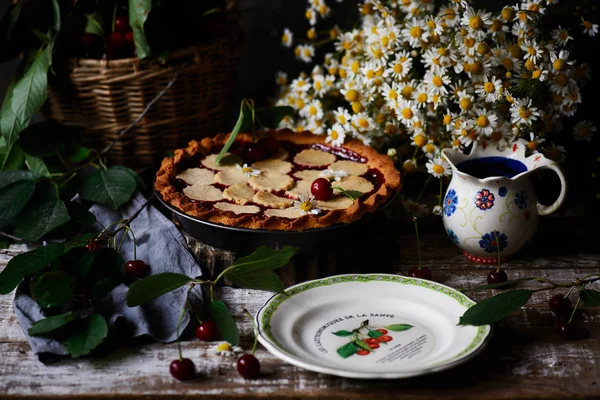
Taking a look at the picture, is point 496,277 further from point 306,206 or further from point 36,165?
point 36,165

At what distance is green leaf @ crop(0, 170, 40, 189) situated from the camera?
1811 millimetres

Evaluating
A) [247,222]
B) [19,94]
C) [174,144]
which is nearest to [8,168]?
[19,94]

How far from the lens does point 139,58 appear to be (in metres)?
1.83

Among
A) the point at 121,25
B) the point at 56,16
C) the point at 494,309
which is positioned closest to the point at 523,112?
the point at 494,309

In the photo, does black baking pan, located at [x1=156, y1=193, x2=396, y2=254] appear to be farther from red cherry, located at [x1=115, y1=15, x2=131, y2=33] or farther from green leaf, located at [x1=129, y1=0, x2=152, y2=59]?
red cherry, located at [x1=115, y1=15, x2=131, y2=33]

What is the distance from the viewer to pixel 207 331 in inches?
53.3

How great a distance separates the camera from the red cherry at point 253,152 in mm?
1830

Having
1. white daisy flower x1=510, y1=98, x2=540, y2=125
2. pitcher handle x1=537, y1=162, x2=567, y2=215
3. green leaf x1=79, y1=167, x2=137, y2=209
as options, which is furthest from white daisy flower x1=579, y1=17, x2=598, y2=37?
green leaf x1=79, y1=167, x2=137, y2=209

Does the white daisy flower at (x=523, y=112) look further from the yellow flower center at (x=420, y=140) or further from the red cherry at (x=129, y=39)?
the red cherry at (x=129, y=39)

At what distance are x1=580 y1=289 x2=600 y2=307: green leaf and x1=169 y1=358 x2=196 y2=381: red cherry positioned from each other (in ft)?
2.49

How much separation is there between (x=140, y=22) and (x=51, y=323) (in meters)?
0.84

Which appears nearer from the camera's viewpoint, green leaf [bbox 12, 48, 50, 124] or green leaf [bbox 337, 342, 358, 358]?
green leaf [bbox 337, 342, 358, 358]

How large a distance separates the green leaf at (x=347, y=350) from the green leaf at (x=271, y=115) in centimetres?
77

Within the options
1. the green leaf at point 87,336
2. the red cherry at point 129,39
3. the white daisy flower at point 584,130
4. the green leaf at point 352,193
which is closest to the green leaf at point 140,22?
the red cherry at point 129,39
